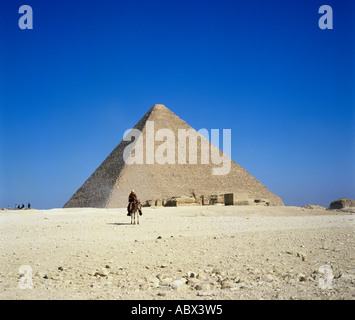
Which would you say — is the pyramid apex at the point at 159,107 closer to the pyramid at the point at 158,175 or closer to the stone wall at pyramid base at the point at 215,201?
the pyramid at the point at 158,175

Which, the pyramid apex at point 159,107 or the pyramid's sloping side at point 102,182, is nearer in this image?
the pyramid's sloping side at point 102,182

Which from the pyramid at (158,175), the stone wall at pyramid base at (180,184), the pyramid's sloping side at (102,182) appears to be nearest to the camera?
the stone wall at pyramid base at (180,184)

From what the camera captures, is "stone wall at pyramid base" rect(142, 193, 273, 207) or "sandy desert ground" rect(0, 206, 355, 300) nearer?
"sandy desert ground" rect(0, 206, 355, 300)

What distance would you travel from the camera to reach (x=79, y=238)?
7.77 meters

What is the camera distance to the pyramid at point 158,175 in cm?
4614

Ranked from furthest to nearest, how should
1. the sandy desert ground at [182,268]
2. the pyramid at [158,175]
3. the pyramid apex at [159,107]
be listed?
1. the pyramid apex at [159,107]
2. the pyramid at [158,175]
3. the sandy desert ground at [182,268]

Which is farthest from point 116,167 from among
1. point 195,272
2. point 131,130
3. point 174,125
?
point 195,272

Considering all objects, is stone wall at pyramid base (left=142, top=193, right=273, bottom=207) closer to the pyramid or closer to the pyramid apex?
the pyramid

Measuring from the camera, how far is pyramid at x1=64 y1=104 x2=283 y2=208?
1816 inches

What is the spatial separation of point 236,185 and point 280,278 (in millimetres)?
49347

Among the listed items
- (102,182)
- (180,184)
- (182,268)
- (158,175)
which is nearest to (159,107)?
(158,175)

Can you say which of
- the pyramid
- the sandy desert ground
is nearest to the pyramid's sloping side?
the pyramid

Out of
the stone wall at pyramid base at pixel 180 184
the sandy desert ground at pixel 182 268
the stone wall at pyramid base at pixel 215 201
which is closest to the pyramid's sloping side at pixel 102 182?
the stone wall at pyramid base at pixel 180 184
